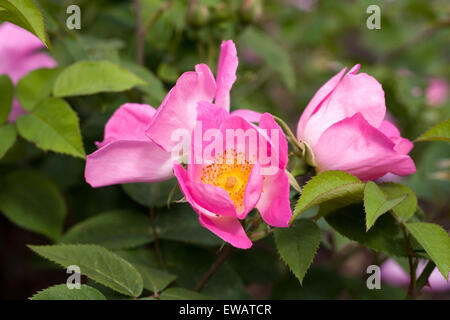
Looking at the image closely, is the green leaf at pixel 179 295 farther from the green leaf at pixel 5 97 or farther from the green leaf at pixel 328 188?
the green leaf at pixel 5 97

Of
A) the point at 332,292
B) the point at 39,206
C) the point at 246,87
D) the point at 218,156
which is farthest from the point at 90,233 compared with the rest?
the point at 246,87

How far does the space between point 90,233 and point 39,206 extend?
146 mm

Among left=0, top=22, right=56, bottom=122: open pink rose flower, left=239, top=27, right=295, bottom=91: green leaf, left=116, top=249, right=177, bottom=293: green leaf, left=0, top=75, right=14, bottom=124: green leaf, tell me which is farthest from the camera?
left=239, top=27, right=295, bottom=91: green leaf

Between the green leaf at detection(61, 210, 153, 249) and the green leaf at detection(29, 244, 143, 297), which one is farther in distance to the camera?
the green leaf at detection(61, 210, 153, 249)

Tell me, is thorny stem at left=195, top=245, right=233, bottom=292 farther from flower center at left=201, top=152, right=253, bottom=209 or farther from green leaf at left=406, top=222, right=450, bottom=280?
green leaf at left=406, top=222, right=450, bottom=280

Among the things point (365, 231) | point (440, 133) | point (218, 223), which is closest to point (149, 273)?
point (218, 223)

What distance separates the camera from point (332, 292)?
855 mm

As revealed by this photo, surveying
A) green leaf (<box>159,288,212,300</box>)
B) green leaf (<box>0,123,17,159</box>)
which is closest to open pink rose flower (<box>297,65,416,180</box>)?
green leaf (<box>159,288,212,300</box>)

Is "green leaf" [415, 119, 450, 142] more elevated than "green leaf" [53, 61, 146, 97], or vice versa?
"green leaf" [53, 61, 146, 97]

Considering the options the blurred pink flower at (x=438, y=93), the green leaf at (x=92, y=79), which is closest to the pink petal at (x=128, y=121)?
the green leaf at (x=92, y=79)

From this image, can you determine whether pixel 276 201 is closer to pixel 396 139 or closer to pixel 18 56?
pixel 396 139

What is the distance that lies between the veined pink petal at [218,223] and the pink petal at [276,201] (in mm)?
31

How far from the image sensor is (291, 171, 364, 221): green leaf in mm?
480

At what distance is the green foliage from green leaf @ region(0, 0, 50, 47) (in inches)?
13.9
